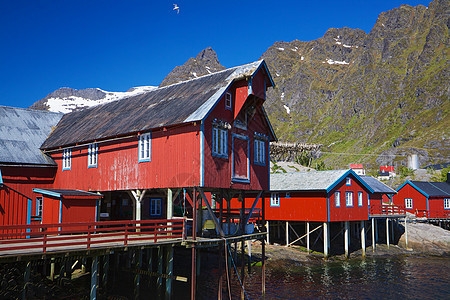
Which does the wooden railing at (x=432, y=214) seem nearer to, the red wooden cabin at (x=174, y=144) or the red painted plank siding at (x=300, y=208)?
the red painted plank siding at (x=300, y=208)

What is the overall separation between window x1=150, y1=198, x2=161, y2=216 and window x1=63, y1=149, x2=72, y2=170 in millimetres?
6283

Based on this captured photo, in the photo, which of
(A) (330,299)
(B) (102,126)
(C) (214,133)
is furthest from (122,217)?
(A) (330,299)

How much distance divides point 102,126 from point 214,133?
937 cm

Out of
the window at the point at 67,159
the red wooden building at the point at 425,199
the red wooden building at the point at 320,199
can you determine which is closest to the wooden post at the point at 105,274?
the window at the point at 67,159

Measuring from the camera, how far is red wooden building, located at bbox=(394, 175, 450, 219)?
57500 millimetres

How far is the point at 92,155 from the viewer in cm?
2703

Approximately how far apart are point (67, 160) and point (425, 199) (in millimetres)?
48647

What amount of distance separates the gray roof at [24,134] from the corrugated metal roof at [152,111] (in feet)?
2.86

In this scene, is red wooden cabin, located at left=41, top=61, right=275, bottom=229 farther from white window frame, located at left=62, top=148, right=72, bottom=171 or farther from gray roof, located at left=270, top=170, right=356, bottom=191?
gray roof, located at left=270, top=170, right=356, bottom=191

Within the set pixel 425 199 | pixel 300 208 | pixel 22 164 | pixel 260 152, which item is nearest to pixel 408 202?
pixel 425 199

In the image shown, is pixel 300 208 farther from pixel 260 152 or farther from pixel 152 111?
pixel 152 111

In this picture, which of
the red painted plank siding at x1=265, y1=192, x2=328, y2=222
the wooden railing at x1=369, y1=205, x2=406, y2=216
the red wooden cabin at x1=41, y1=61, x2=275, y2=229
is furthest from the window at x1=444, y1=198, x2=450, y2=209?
the red wooden cabin at x1=41, y1=61, x2=275, y2=229

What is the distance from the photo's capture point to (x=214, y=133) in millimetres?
22406

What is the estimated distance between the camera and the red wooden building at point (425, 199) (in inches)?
2264
